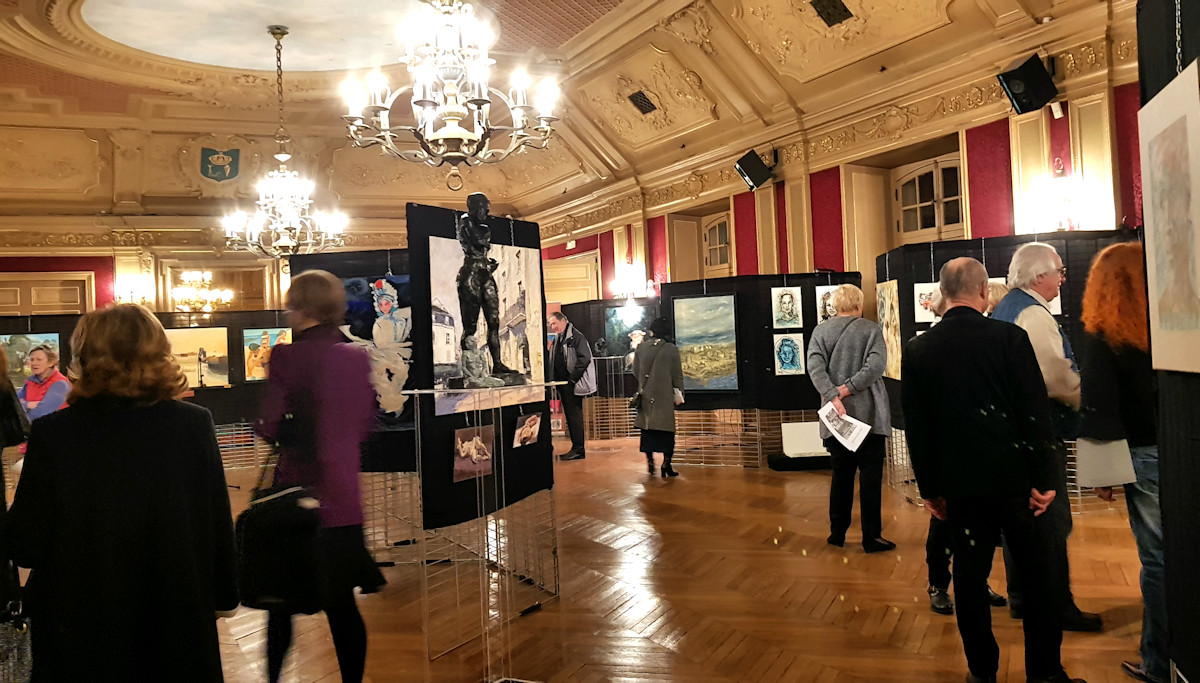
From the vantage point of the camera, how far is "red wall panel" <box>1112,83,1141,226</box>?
595 cm

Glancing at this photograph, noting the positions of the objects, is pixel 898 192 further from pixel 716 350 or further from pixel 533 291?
pixel 533 291

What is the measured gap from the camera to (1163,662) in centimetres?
265

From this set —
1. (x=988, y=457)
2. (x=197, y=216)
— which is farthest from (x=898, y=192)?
(x=197, y=216)

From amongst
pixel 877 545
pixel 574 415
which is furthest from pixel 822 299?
Answer: pixel 877 545

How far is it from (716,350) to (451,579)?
166 inches

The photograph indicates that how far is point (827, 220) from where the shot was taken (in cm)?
868

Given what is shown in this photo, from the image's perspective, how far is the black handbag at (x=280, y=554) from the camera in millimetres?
2312

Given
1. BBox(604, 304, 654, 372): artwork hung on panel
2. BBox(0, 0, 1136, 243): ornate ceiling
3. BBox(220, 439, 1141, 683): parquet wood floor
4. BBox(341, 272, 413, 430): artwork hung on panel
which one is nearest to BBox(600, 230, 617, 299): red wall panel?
BBox(0, 0, 1136, 243): ornate ceiling

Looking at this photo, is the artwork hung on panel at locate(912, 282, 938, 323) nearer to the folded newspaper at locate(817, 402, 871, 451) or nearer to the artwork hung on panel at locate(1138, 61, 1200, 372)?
the folded newspaper at locate(817, 402, 871, 451)

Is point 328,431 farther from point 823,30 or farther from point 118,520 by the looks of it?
point 823,30

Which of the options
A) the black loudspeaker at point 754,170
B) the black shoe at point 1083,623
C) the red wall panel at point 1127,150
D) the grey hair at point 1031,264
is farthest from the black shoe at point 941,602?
the black loudspeaker at point 754,170

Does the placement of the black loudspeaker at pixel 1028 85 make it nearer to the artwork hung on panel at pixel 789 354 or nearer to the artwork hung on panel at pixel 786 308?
the artwork hung on panel at pixel 786 308

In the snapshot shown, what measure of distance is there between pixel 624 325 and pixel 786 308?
2595 mm

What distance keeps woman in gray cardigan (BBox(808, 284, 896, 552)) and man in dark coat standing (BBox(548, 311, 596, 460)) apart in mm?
3715
